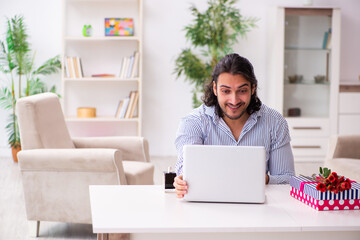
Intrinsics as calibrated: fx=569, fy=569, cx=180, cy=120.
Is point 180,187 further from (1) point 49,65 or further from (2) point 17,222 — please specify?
(1) point 49,65

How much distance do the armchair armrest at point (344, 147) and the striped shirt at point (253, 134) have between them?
165 centimetres

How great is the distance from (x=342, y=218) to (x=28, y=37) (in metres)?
4.97

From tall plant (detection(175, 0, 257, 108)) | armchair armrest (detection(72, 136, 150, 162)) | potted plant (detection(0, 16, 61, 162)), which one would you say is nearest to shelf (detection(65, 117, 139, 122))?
potted plant (detection(0, 16, 61, 162))

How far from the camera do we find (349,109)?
6191mm

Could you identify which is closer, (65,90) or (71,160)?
(71,160)

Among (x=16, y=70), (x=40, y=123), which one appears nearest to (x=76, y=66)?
(x=16, y=70)

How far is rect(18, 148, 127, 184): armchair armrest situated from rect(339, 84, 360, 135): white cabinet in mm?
3519

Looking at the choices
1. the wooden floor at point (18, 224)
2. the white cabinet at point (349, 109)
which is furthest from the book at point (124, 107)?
the white cabinet at point (349, 109)

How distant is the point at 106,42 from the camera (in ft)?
20.7

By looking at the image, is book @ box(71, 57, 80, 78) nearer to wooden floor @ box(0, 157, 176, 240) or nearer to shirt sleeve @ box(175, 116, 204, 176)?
wooden floor @ box(0, 157, 176, 240)

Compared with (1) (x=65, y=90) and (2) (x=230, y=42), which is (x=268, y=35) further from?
(1) (x=65, y=90)

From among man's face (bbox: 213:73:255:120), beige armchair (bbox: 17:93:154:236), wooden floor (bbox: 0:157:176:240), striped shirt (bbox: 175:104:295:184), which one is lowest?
wooden floor (bbox: 0:157:176:240)

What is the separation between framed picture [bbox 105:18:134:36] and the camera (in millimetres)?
6094

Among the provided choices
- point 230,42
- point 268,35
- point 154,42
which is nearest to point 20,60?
point 154,42
